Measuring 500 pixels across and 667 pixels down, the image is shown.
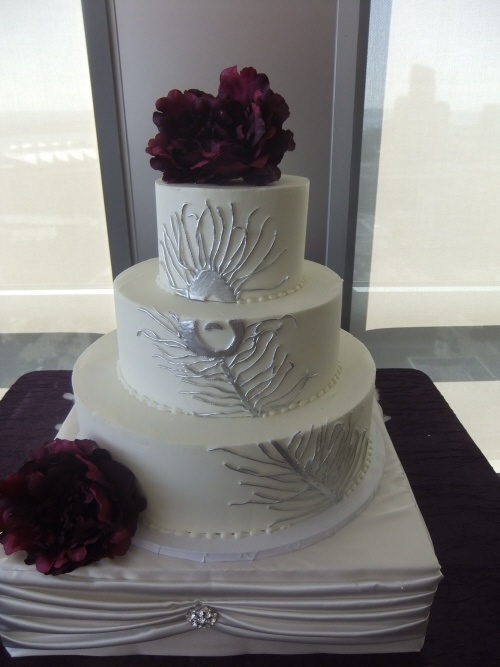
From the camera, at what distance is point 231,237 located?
94 cm

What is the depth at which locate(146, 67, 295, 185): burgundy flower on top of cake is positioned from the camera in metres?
0.90

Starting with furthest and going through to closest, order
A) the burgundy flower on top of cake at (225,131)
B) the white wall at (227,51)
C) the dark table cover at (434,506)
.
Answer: the white wall at (227,51), the dark table cover at (434,506), the burgundy flower on top of cake at (225,131)

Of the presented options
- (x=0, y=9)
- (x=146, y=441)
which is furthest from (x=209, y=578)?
(x=0, y=9)

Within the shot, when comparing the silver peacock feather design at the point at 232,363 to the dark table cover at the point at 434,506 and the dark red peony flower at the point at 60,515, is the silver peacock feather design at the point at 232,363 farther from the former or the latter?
the dark table cover at the point at 434,506

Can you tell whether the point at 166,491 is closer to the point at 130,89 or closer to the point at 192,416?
the point at 192,416

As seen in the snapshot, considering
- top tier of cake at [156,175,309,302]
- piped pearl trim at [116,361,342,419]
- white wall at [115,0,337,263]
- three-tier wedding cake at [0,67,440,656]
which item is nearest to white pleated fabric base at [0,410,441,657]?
three-tier wedding cake at [0,67,440,656]

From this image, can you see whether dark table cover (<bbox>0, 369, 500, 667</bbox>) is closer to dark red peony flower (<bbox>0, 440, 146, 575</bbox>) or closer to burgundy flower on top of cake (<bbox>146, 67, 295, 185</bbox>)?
dark red peony flower (<bbox>0, 440, 146, 575</bbox>)

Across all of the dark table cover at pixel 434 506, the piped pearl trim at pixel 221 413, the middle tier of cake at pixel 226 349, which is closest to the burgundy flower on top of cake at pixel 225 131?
the middle tier of cake at pixel 226 349

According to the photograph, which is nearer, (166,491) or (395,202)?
(166,491)

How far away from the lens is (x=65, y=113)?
1.83 meters

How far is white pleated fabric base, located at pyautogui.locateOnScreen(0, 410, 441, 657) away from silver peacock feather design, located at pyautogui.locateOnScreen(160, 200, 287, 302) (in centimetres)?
51

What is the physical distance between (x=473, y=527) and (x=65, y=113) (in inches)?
70.8

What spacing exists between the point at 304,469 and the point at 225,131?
0.63 meters

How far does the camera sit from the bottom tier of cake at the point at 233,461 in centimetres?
95
